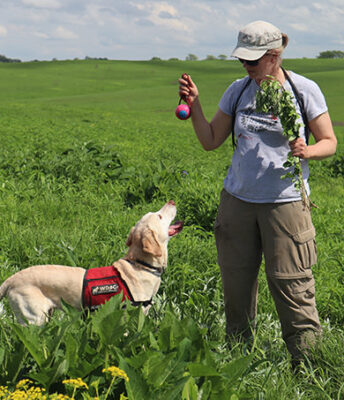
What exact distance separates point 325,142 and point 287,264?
3.01 ft

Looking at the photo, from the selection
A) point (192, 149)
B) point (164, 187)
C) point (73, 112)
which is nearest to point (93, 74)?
point (73, 112)

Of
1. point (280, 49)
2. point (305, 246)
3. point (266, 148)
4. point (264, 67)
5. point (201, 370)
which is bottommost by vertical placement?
point (201, 370)

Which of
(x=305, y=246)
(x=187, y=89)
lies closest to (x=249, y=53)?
(x=187, y=89)

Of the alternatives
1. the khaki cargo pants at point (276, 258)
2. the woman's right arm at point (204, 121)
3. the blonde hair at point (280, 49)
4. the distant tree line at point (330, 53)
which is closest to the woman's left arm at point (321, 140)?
the khaki cargo pants at point (276, 258)

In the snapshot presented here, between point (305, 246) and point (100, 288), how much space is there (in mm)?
1614

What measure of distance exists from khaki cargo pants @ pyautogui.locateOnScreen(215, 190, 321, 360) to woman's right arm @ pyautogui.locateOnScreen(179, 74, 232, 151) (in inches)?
19.0

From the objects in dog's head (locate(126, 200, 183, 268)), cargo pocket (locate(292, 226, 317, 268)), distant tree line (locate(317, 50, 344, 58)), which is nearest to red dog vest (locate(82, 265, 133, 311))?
dog's head (locate(126, 200, 183, 268))

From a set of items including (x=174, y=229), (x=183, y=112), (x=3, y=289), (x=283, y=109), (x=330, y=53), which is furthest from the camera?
(x=330, y=53)

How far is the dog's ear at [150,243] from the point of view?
401 cm

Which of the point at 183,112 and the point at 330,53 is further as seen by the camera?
the point at 330,53

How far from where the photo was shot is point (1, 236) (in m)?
5.78

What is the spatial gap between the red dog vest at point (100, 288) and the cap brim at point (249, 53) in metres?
1.96

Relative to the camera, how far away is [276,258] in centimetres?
360

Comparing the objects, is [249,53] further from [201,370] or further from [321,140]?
[201,370]
